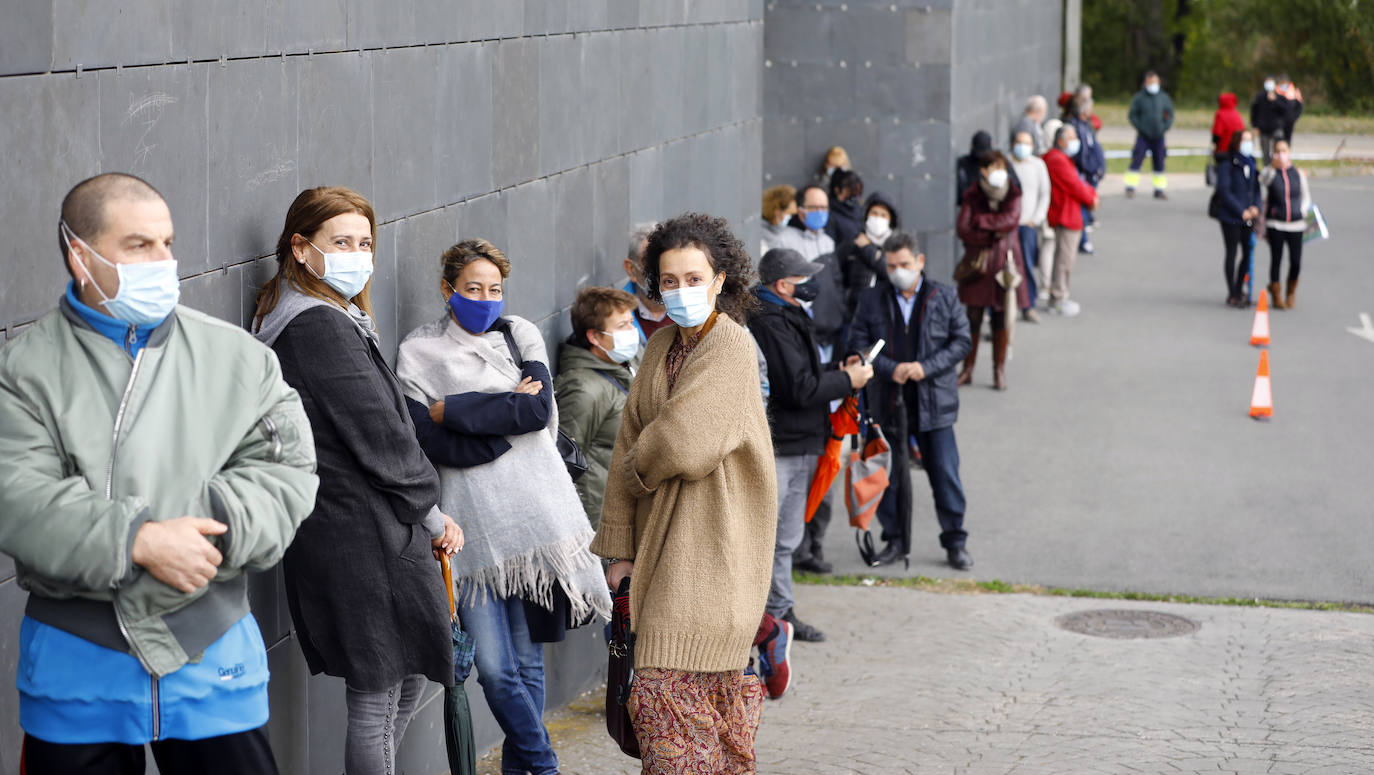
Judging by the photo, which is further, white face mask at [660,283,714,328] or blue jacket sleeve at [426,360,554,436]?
blue jacket sleeve at [426,360,554,436]

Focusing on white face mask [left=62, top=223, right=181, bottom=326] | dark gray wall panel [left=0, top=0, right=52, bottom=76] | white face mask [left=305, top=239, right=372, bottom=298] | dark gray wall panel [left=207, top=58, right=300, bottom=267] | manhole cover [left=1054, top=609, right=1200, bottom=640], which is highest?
dark gray wall panel [left=0, top=0, right=52, bottom=76]

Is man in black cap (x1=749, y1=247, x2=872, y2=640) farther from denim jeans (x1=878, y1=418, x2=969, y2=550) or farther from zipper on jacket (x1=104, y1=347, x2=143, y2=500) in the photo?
zipper on jacket (x1=104, y1=347, x2=143, y2=500)

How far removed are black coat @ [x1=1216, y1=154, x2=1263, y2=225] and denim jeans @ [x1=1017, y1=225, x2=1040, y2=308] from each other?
190 centimetres

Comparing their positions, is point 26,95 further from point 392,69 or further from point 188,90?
point 392,69

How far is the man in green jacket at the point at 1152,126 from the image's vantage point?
2878cm

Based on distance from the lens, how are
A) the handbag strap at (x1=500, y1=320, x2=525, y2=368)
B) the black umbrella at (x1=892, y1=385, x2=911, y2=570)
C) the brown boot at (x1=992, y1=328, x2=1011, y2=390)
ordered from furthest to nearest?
1. the brown boot at (x1=992, y1=328, x2=1011, y2=390)
2. the black umbrella at (x1=892, y1=385, x2=911, y2=570)
3. the handbag strap at (x1=500, y1=320, x2=525, y2=368)

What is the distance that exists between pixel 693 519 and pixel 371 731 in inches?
43.6

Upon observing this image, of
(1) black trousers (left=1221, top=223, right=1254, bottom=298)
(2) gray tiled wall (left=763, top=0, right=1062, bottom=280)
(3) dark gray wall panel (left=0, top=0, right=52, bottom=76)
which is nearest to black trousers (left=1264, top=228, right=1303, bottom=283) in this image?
(1) black trousers (left=1221, top=223, right=1254, bottom=298)

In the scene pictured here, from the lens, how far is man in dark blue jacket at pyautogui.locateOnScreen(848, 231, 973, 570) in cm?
952

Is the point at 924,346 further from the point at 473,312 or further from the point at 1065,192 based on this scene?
the point at 1065,192

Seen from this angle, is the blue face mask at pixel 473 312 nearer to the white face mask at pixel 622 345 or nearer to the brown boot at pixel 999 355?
the white face mask at pixel 622 345

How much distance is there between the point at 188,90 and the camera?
175 inches

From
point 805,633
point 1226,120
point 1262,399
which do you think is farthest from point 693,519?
point 1226,120

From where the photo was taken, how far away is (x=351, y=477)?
471 centimetres
